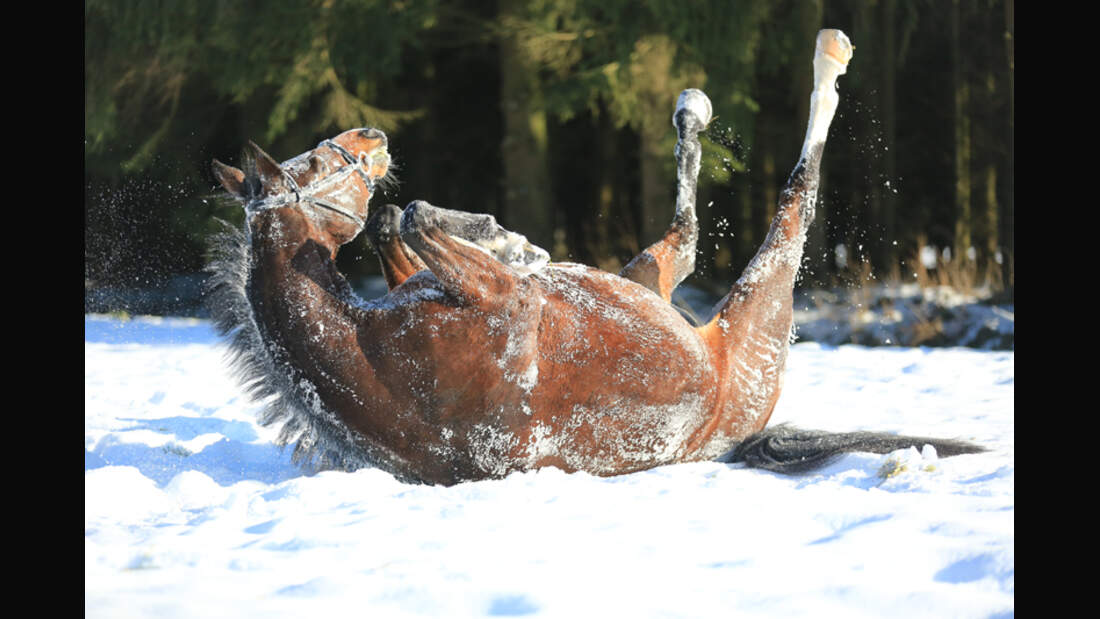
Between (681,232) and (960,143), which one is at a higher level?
(960,143)

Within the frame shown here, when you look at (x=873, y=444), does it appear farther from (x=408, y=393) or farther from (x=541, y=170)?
(x=541, y=170)

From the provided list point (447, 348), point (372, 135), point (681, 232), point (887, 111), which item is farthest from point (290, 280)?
point (887, 111)

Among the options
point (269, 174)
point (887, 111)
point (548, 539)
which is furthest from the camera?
point (887, 111)

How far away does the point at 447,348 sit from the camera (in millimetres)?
2861

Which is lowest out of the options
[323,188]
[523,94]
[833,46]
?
[323,188]

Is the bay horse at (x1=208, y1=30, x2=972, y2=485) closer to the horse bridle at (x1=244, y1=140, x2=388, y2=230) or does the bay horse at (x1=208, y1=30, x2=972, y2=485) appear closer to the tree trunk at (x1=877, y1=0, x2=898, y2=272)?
the horse bridle at (x1=244, y1=140, x2=388, y2=230)

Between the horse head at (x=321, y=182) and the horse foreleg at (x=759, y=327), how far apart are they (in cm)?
107

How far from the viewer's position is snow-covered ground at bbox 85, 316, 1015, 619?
2086 mm

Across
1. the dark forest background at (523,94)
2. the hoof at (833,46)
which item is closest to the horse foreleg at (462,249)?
the hoof at (833,46)

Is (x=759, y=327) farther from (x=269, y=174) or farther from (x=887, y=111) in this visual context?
(x=887, y=111)

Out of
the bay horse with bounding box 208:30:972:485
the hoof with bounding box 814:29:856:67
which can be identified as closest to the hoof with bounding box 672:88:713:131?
the hoof with bounding box 814:29:856:67

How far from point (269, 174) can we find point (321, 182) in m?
0.15

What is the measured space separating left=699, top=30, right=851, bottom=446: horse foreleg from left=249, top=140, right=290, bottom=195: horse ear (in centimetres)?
127

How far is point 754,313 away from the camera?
3305 mm
